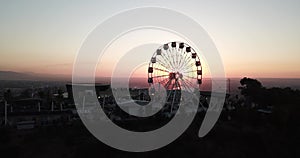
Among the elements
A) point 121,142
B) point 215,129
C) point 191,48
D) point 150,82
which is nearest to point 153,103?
point 150,82

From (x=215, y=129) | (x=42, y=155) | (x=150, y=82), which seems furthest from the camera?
(x=150, y=82)

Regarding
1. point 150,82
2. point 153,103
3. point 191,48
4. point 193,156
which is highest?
point 191,48

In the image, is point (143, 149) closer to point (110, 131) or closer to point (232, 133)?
point (110, 131)

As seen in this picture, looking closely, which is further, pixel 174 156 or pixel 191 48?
pixel 191 48

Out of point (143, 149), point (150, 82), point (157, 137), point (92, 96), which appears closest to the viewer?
point (143, 149)

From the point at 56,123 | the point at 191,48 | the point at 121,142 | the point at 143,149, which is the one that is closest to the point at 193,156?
the point at 143,149

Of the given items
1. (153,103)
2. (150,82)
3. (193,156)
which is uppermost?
(150,82)

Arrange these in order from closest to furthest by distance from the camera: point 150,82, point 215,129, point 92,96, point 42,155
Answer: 1. point 42,155
2. point 215,129
3. point 150,82
4. point 92,96

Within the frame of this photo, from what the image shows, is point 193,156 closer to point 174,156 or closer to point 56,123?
point 174,156

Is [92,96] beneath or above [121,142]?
above
